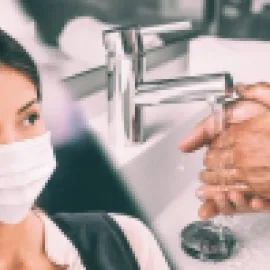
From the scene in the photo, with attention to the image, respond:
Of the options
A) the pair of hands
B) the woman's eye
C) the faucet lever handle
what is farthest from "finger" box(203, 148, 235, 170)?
the woman's eye

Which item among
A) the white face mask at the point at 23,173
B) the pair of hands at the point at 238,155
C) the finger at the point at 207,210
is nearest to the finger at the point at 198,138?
the pair of hands at the point at 238,155

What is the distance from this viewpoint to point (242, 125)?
0.76m

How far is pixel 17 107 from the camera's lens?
566 millimetres

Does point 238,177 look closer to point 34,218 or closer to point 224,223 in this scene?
point 224,223

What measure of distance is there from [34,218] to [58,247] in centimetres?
6

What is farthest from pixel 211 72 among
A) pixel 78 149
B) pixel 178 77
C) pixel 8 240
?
pixel 8 240

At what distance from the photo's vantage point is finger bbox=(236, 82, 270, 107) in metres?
0.75

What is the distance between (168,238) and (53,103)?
1.06 feet

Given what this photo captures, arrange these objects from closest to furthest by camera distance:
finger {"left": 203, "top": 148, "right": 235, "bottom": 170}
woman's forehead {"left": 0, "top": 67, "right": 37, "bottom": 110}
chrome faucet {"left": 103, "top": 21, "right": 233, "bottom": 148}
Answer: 1. woman's forehead {"left": 0, "top": 67, "right": 37, "bottom": 110}
2. chrome faucet {"left": 103, "top": 21, "right": 233, "bottom": 148}
3. finger {"left": 203, "top": 148, "right": 235, "bottom": 170}

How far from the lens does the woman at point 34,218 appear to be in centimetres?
56

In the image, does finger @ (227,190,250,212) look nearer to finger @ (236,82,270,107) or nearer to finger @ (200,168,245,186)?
finger @ (200,168,245,186)

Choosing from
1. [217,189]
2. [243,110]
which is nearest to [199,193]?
[217,189]

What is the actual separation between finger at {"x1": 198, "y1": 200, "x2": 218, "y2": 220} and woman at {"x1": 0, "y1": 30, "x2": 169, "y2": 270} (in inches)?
4.4

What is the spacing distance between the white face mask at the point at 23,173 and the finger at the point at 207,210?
31 cm
